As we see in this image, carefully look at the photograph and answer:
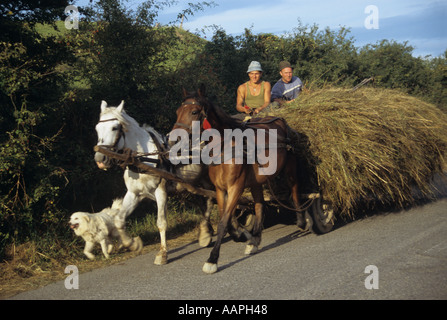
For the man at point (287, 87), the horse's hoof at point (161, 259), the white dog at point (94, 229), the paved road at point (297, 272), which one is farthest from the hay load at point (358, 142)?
the white dog at point (94, 229)

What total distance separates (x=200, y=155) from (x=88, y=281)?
205 centimetres

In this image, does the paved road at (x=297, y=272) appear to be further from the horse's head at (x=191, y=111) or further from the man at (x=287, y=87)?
the man at (x=287, y=87)

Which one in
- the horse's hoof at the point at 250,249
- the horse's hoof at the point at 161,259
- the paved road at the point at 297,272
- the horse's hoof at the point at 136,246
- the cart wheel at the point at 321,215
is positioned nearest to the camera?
the paved road at the point at 297,272

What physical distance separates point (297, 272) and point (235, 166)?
59.2 inches

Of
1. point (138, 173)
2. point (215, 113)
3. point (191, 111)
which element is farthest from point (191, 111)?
point (138, 173)

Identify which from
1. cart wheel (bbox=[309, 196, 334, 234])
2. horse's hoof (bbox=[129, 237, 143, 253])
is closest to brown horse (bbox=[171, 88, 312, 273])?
cart wheel (bbox=[309, 196, 334, 234])

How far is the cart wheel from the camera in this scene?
6.89m

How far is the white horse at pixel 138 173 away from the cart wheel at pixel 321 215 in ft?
5.73

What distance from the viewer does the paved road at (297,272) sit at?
429 centimetres

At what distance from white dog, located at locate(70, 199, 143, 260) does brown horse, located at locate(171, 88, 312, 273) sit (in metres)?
1.59

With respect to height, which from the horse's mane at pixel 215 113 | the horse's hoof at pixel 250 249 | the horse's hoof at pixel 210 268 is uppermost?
the horse's mane at pixel 215 113

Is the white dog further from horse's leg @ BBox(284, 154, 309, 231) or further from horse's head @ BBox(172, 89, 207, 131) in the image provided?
horse's leg @ BBox(284, 154, 309, 231)

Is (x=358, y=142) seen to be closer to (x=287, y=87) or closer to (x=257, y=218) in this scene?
(x=257, y=218)

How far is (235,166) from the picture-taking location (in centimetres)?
548
